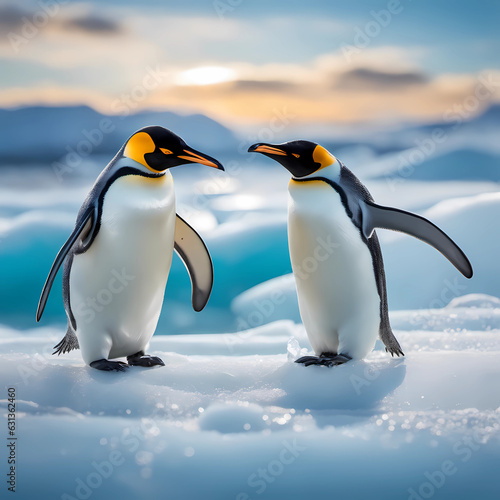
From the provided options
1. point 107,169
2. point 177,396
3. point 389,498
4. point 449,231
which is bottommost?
point 389,498

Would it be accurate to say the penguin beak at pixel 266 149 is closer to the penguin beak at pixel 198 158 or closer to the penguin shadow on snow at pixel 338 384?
the penguin beak at pixel 198 158

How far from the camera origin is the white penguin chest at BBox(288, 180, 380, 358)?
222 centimetres

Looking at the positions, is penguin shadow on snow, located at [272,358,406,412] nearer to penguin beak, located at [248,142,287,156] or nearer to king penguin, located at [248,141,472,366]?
king penguin, located at [248,141,472,366]

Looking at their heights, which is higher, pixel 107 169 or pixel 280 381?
pixel 107 169

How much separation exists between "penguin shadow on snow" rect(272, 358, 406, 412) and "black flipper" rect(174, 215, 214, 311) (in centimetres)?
61

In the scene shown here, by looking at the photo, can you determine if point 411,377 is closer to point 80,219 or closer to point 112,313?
point 112,313

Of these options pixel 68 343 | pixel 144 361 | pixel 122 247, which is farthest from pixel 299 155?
pixel 68 343

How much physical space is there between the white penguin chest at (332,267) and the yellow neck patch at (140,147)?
1.62 ft

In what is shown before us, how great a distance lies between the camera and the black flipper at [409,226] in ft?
7.47

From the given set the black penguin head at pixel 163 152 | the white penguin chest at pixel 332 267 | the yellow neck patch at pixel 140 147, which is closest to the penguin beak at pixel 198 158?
the black penguin head at pixel 163 152

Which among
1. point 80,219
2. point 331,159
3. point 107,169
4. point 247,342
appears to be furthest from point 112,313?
point 247,342

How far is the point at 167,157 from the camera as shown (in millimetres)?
2205

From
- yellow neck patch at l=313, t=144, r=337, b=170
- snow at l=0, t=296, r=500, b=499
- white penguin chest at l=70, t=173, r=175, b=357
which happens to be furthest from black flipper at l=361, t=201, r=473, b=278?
white penguin chest at l=70, t=173, r=175, b=357

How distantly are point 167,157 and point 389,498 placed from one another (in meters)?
1.23
